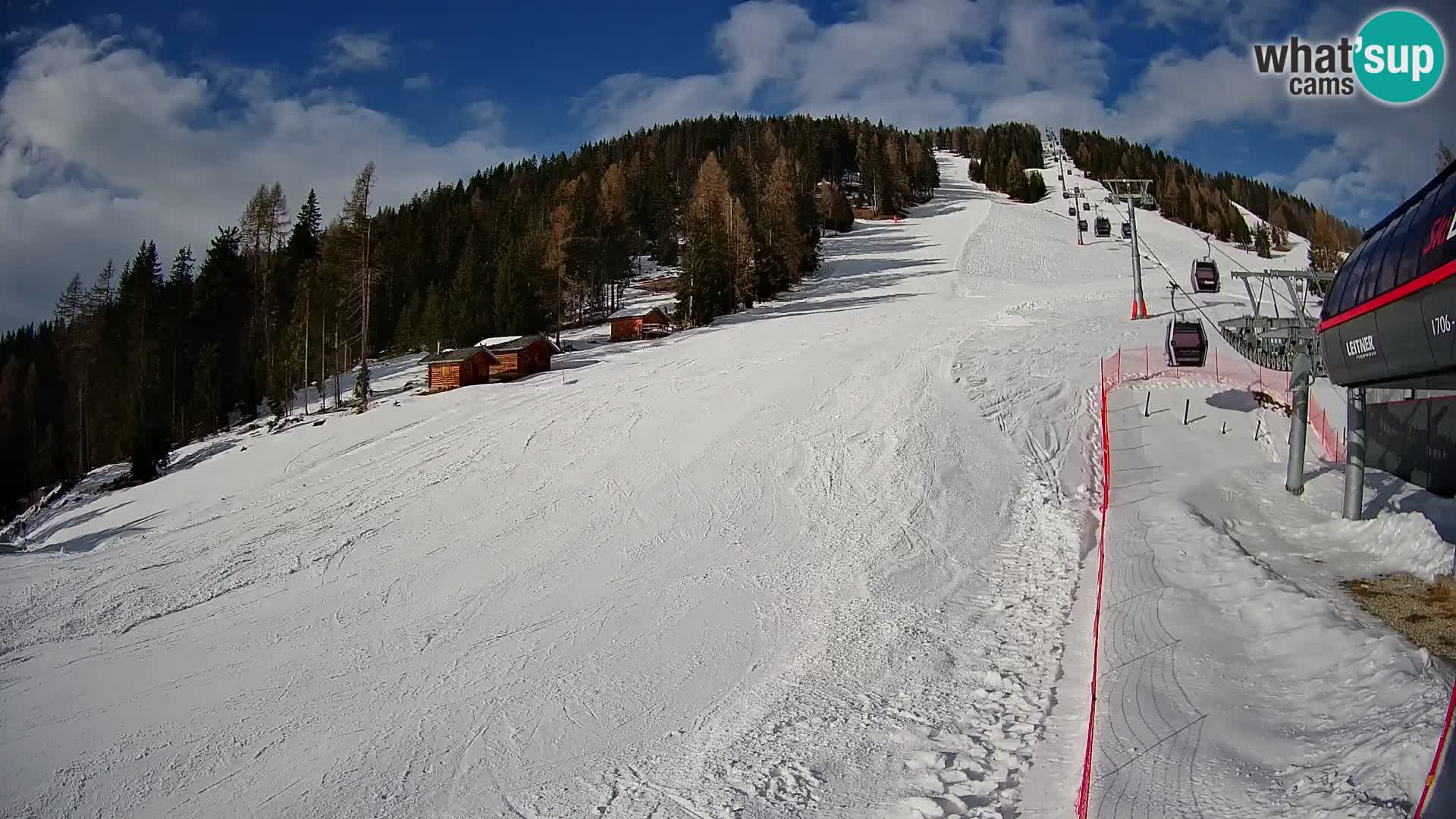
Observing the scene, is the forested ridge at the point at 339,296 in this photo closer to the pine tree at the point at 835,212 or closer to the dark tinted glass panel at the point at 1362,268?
the pine tree at the point at 835,212

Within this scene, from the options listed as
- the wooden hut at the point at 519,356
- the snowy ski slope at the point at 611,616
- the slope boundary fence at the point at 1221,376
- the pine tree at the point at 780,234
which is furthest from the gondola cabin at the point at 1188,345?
the pine tree at the point at 780,234

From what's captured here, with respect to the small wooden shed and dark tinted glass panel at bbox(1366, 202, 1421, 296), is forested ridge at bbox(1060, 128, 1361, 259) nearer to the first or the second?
the small wooden shed

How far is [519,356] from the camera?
128 ft

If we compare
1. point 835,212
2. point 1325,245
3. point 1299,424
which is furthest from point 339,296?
point 1325,245

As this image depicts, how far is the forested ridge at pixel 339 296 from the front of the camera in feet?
156

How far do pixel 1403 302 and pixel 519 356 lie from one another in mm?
35657

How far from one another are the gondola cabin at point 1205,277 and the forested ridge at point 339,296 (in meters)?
27.7

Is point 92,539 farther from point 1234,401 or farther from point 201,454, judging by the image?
point 1234,401

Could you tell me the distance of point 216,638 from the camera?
39.8ft

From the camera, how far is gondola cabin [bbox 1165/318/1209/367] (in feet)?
68.4

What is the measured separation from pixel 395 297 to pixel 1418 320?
253 feet

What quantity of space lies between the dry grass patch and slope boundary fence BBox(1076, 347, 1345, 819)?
9.62 ft

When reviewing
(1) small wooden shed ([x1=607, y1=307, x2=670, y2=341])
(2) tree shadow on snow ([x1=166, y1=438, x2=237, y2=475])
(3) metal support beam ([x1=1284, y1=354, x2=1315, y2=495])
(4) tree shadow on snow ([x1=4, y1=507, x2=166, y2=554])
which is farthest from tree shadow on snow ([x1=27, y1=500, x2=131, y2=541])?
(3) metal support beam ([x1=1284, y1=354, x2=1315, y2=495])

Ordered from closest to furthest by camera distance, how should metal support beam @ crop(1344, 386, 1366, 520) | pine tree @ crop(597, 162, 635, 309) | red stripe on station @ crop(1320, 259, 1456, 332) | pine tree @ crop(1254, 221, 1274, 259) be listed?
red stripe on station @ crop(1320, 259, 1456, 332) < metal support beam @ crop(1344, 386, 1366, 520) < pine tree @ crop(597, 162, 635, 309) < pine tree @ crop(1254, 221, 1274, 259)
